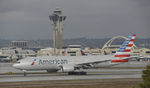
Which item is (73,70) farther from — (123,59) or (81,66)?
(123,59)

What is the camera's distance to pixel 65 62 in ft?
246

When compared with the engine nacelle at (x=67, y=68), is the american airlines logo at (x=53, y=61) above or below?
above

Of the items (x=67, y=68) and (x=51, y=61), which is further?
(x=51, y=61)

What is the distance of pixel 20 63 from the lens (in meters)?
72.7

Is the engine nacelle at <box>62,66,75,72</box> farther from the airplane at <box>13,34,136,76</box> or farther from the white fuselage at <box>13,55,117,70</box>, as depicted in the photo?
the white fuselage at <box>13,55,117,70</box>

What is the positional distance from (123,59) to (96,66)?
6.37 meters

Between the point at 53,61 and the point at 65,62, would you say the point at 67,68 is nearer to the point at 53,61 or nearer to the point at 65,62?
the point at 65,62

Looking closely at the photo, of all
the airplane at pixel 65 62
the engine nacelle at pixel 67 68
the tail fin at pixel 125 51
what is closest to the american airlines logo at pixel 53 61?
the airplane at pixel 65 62

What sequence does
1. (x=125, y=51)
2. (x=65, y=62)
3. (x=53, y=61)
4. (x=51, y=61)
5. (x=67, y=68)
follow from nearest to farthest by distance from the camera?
(x=67, y=68)
(x=51, y=61)
(x=53, y=61)
(x=65, y=62)
(x=125, y=51)

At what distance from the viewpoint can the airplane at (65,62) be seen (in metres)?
72.4

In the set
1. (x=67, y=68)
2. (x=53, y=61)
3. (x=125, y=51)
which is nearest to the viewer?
(x=67, y=68)

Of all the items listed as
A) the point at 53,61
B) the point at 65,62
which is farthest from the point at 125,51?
the point at 53,61

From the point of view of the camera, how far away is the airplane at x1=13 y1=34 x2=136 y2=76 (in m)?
72.4

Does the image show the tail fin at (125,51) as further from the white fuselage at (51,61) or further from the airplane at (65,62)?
the white fuselage at (51,61)
